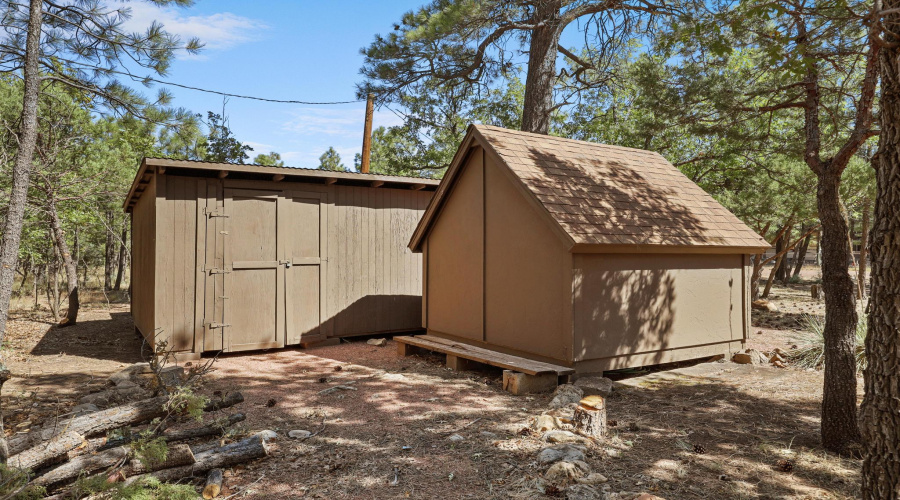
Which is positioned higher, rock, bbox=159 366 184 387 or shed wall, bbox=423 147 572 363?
shed wall, bbox=423 147 572 363

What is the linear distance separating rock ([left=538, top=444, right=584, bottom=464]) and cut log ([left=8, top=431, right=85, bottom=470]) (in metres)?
3.24

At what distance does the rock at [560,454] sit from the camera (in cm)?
421

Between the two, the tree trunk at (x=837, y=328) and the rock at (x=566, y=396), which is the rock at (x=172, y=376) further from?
the tree trunk at (x=837, y=328)

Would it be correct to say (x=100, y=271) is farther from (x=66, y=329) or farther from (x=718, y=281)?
(x=718, y=281)

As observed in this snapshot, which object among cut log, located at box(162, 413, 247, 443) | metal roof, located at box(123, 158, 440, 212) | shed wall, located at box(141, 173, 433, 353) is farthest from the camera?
shed wall, located at box(141, 173, 433, 353)

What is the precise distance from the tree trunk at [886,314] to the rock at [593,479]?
4.95 ft

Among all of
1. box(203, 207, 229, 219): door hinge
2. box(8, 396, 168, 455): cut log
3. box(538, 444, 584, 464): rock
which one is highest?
box(203, 207, 229, 219): door hinge

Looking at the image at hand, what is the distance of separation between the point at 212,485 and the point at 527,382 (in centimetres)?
375

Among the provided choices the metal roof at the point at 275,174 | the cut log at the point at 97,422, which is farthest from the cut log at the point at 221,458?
the metal roof at the point at 275,174

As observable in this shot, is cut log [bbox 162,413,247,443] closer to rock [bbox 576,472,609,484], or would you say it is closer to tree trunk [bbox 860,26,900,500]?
rock [bbox 576,472,609,484]

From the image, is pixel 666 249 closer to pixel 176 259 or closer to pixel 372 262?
pixel 372 262

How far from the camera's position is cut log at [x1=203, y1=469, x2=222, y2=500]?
3.76 metres

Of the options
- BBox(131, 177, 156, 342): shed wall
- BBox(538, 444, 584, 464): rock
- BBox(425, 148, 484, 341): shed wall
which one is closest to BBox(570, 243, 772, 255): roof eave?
BBox(425, 148, 484, 341): shed wall

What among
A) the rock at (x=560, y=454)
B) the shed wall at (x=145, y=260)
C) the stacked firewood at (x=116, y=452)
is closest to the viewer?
the stacked firewood at (x=116, y=452)
